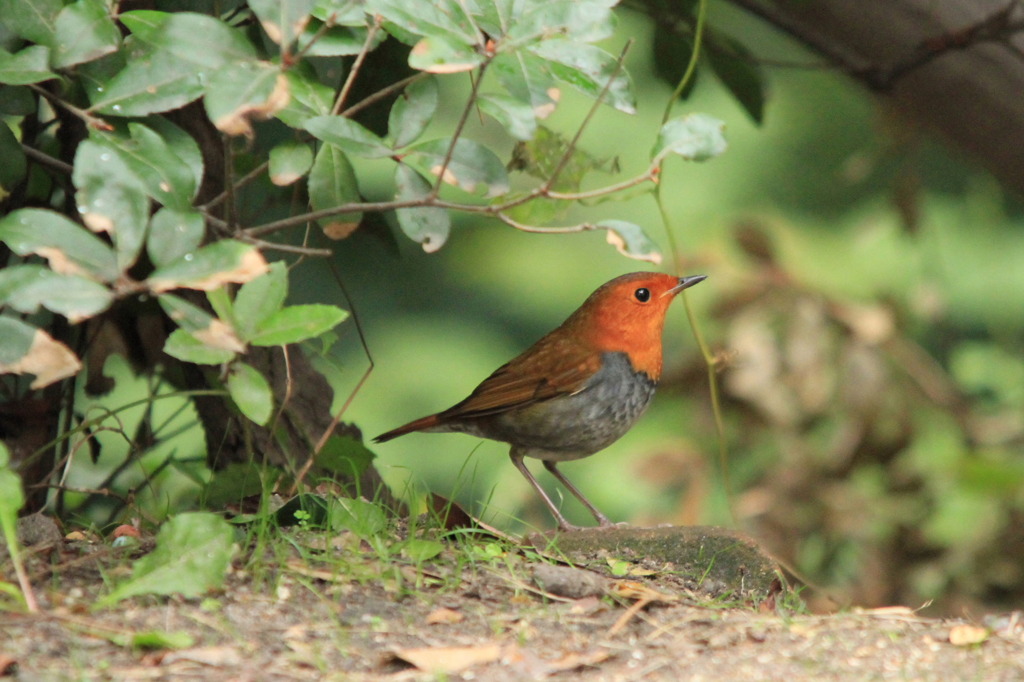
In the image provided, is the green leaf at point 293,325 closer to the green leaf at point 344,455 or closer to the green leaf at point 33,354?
the green leaf at point 33,354

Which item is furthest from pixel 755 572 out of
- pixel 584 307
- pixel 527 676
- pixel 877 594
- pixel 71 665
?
pixel 877 594

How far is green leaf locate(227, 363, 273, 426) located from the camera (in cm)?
213

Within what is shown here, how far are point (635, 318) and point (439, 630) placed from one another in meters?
2.00

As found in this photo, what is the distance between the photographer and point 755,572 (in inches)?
118

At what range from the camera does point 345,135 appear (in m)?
2.32

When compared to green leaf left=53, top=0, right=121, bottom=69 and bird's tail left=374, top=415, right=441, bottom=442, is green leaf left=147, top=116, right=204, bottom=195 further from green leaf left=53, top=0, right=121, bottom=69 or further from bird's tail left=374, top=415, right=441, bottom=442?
bird's tail left=374, top=415, right=441, bottom=442

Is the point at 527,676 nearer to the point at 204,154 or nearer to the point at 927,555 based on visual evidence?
the point at 204,154

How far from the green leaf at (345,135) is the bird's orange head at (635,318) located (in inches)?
71.2

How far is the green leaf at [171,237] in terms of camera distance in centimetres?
204

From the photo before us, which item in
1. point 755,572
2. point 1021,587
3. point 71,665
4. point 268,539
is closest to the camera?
point 71,665

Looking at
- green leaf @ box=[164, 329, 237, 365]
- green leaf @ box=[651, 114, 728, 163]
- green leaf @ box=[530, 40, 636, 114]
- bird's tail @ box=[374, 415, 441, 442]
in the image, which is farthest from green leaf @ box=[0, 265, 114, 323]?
bird's tail @ box=[374, 415, 441, 442]

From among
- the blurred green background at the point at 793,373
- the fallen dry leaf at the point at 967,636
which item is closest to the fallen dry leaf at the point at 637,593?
the fallen dry leaf at the point at 967,636

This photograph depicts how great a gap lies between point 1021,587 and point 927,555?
1.40 ft

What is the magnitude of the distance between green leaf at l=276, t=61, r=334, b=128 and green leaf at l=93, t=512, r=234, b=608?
79 cm
